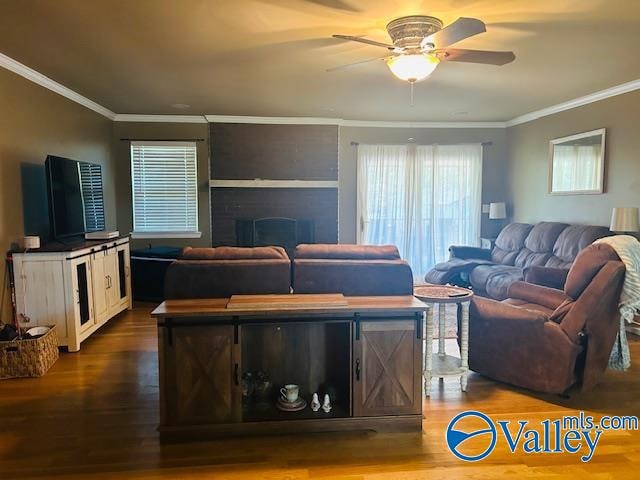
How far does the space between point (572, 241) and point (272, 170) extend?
13.1ft

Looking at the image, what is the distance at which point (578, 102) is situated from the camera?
5234mm

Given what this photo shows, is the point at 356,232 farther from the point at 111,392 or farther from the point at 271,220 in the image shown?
the point at 111,392

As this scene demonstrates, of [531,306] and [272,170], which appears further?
[272,170]

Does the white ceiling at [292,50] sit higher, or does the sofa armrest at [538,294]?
the white ceiling at [292,50]

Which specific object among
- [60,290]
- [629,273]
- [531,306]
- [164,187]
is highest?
[164,187]

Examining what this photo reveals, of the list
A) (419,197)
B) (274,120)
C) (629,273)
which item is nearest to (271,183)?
(274,120)

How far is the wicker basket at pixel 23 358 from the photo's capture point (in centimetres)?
327

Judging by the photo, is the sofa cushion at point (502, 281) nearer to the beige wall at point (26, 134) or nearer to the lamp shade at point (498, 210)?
the lamp shade at point (498, 210)

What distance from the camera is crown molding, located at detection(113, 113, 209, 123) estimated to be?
20.0ft

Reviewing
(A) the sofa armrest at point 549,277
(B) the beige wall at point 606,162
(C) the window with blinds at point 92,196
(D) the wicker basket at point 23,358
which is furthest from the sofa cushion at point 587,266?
(C) the window with blinds at point 92,196

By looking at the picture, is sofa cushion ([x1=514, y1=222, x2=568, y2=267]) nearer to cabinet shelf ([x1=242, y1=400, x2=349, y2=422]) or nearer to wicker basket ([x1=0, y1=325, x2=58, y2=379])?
Answer: cabinet shelf ([x1=242, y1=400, x2=349, y2=422])

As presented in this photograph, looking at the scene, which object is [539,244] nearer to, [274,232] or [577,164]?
[577,164]

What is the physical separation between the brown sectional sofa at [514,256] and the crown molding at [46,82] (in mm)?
4744

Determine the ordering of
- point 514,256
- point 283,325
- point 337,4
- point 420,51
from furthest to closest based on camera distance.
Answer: point 514,256, point 420,51, point 337,4, point 283,325
